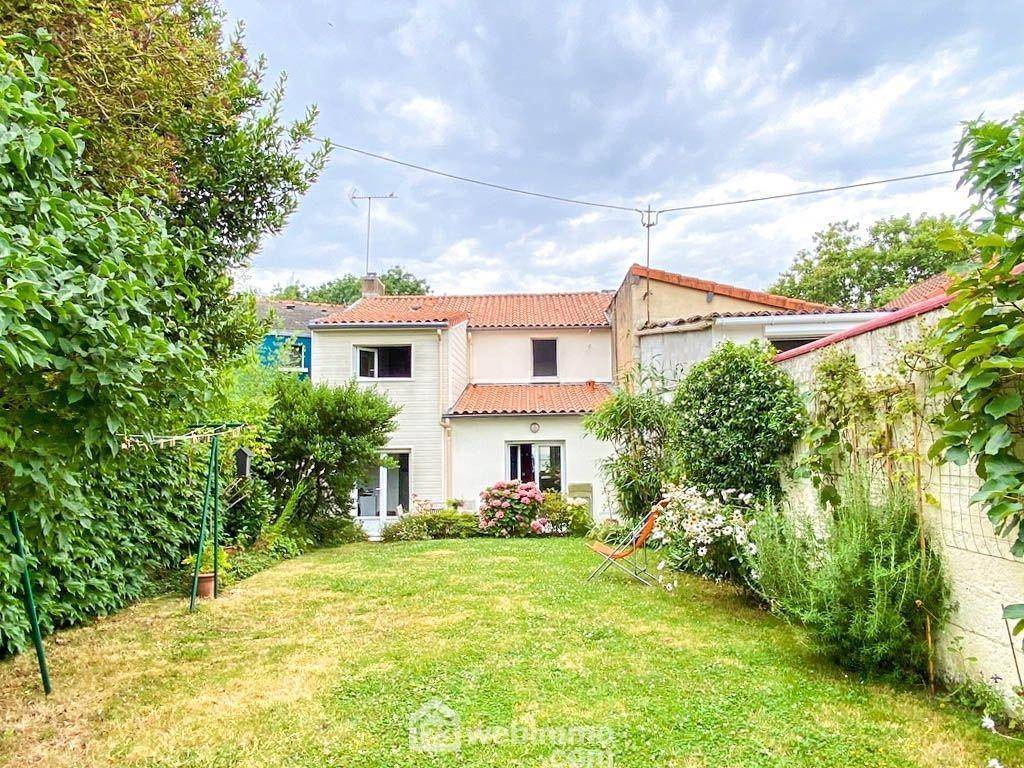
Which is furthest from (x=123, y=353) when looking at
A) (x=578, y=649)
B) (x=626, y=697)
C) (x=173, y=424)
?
(x=578, y=649)

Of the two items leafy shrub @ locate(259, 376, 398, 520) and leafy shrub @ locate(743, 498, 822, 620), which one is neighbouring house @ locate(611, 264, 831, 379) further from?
leafy shrub @ locate(743, 498, 822, 620)

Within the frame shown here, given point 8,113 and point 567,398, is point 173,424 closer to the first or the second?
point 8,113

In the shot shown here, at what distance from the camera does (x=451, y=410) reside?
15.7 metres

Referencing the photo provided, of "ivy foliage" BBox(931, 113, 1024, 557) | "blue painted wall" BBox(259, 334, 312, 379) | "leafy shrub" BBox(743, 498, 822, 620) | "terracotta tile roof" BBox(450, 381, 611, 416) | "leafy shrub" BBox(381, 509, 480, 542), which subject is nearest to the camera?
"ivy foliage" BBox(931, 113, 1024, 557)

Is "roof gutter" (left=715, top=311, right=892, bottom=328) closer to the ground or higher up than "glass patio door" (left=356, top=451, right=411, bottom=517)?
higher up

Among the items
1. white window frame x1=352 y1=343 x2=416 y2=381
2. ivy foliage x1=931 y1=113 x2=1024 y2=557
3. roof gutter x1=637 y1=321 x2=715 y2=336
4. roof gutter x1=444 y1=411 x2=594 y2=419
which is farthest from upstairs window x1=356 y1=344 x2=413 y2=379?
ivy foliage x1=931 y1=113 x2=1024 y2=557

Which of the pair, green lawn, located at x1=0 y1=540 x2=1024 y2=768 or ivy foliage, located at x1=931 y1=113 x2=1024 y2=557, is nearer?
ivy foliage, located at x1=931 y1=113 x2=1024 y2=557

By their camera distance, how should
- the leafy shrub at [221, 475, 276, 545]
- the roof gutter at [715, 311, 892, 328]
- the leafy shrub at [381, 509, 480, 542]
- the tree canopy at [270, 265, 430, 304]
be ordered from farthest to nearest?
the tree canopy at [270, 265, 430, 304], the leafy shrub at [381, 509, 480, 542], the leafy shrub at [221, 475, 276, 545], the roof gutter at [715, 311, 892, 328]

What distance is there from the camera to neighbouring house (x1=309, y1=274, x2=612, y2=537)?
15.4 m

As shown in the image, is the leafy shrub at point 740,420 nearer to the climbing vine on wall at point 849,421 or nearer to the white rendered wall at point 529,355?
the climbing vine on wall at point 849,421

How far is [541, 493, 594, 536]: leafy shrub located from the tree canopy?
26090 millimetres

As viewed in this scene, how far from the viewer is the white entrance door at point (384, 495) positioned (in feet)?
49.9

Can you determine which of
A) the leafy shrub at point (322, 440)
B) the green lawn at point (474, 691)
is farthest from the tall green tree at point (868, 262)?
the green lawn at point (474, 691)

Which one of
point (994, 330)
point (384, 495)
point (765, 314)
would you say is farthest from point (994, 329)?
point (384, 495)
